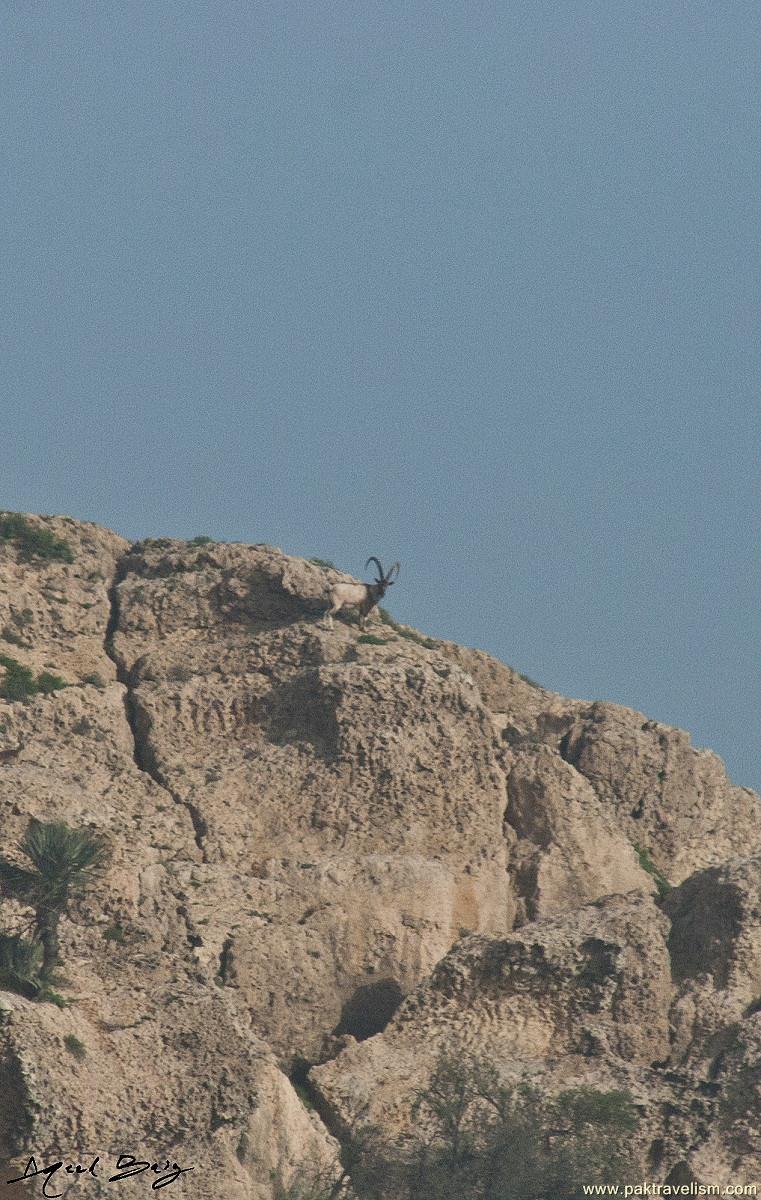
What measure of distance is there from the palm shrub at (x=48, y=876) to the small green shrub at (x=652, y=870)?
1285 centimetres

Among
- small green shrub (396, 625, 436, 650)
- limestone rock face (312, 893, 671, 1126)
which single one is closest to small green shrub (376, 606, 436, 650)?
small green shrub (396, 625, 436, 650)

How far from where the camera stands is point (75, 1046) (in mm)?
36719

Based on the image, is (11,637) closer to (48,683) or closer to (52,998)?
(48,683)

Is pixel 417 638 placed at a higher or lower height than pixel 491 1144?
higher

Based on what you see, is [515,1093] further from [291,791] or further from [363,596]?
[363,596]

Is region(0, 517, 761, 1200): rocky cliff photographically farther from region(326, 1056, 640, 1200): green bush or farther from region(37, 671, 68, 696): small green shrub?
region(326, 1056, 640, 1200): green bush

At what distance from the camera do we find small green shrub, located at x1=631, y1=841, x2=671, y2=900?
155ft

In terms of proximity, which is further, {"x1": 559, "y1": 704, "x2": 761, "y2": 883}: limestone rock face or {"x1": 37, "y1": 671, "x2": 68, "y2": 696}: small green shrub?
{"x1": 559, "y1": 704, "x2": 761, "y2": 883}: limestone rock face

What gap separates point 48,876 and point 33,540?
11.7m

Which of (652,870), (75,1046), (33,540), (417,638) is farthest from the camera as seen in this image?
(417,638)

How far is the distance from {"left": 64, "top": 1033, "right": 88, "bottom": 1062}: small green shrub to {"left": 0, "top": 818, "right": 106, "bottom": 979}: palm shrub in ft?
5.44
